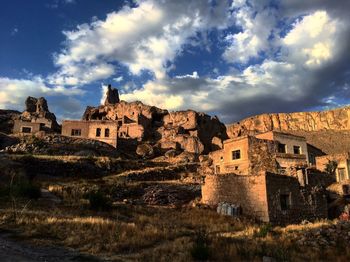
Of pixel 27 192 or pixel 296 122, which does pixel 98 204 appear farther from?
pixel 296 122

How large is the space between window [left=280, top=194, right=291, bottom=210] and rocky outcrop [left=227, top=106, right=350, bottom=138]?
66334 millimetres

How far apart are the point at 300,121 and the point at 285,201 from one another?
86.1 m

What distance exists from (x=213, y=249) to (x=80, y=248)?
5.40 m

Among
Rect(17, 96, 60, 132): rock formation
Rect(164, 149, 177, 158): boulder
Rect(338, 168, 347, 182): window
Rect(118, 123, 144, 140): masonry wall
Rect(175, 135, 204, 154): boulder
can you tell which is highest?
Rect(17, 96, 60, 132): rock formation

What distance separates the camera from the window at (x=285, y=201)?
25.6m

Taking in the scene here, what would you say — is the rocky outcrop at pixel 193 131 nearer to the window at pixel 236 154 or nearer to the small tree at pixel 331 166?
the window at pixel 236 154

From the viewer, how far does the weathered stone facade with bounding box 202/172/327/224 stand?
80.8 feet

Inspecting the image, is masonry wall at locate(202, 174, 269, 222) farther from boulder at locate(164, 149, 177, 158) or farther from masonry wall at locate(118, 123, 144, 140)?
masonry wall at locate(118, 123, 144, 140)

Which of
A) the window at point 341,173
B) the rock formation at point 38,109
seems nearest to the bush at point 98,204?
the window at point 341,173

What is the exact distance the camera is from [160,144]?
61.9m

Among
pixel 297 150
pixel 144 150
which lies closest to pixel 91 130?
pixel 144 150

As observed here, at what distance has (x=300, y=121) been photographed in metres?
106

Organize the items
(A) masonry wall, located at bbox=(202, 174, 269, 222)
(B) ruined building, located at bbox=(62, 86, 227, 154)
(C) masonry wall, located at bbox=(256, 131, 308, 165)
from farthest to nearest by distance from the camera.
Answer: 1. (B) ruined building, located at bbox=(62, 86, 227, 154)
2. (C) masonry wall, located at bbox=(256, 131, 308, 165)
3. (A) masonry wall, located at bbox=(202, 174, 269, 222)

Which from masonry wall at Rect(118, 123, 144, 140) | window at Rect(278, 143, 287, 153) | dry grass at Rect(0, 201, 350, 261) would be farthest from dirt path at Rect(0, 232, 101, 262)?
masonry wall at Rect(118, 123, 144, 140)
